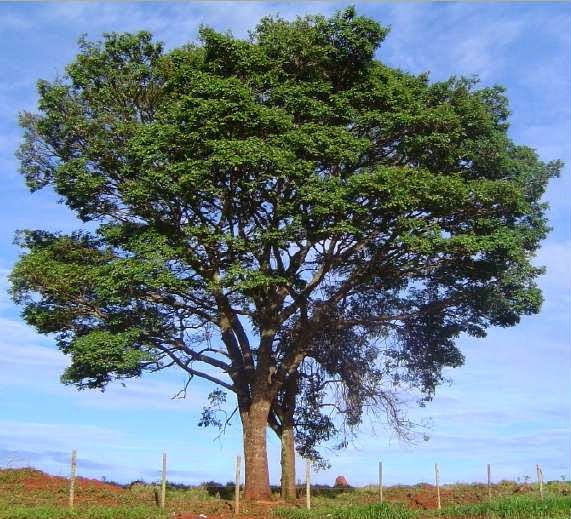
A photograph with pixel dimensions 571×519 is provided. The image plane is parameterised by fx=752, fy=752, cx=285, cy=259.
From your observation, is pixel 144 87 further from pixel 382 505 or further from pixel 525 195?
pixel 382 505

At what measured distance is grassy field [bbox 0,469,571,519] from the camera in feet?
58.4

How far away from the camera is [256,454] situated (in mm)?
22156

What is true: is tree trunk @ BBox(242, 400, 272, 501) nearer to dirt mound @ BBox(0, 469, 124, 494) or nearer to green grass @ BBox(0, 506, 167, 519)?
green grass @ BBox(0, 506, 167, 519)

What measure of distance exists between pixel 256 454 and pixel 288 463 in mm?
2226

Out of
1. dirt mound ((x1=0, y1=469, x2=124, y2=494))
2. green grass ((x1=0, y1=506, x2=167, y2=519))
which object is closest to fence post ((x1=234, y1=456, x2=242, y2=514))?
green grass ((x1=0, y1=506, x2=167, y2=519))

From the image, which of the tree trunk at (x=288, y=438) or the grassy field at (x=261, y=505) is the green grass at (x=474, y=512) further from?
the tree trunk at (x=288, y=438)

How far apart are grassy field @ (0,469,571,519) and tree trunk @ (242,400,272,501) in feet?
2.20

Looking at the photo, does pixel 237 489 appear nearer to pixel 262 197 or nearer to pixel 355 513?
pixel 355 513

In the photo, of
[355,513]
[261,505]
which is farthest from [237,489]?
[355,513]

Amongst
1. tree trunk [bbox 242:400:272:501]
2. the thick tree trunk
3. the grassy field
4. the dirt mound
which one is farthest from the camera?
the thick tree trunk

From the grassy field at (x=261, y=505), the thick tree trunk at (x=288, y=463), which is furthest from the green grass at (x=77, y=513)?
the thick tree trunk at (x=288, y=463)

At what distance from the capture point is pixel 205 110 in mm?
18547

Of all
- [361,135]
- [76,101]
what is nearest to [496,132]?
[361,135]

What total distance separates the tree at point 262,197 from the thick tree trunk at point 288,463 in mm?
1896
